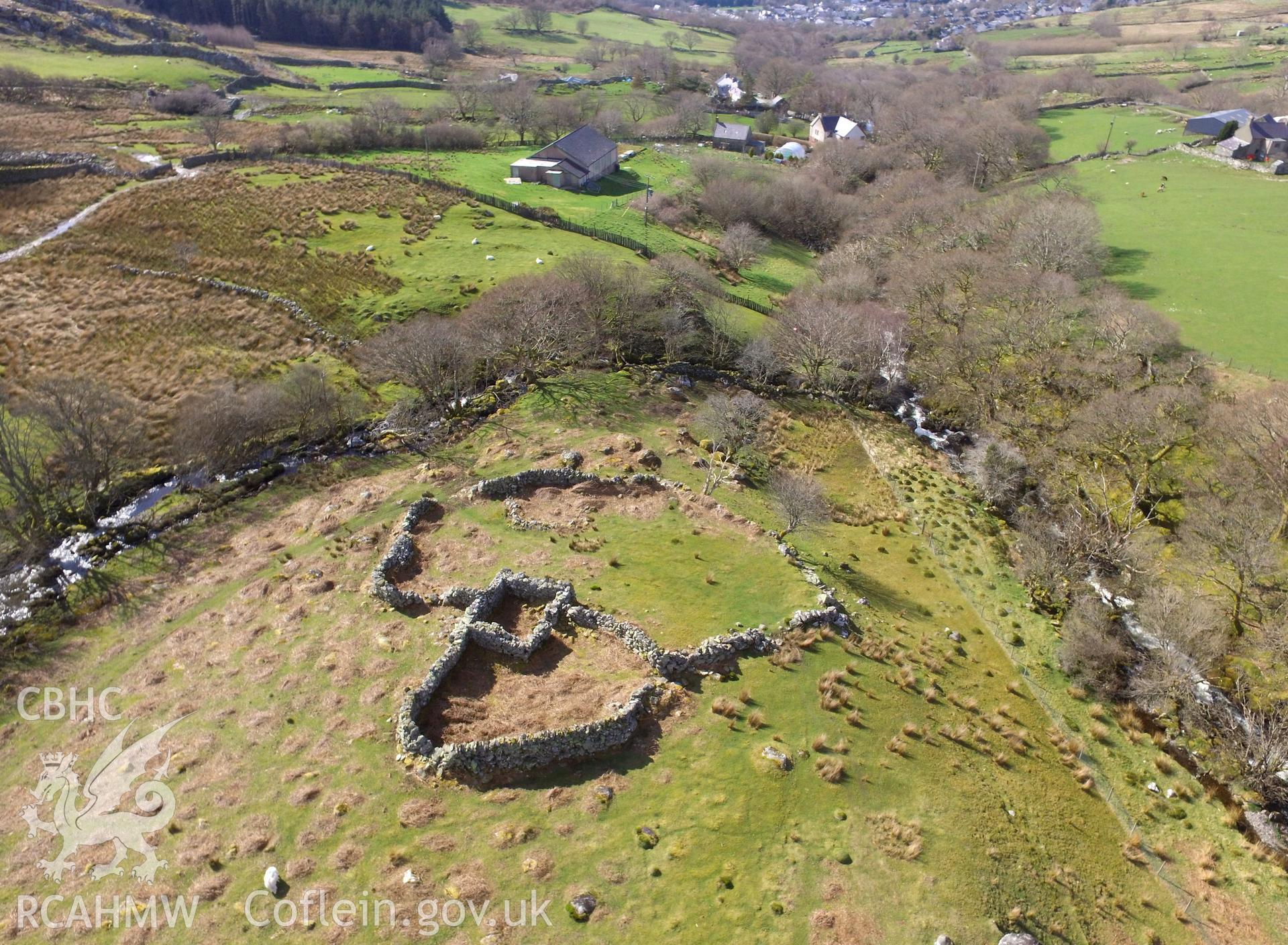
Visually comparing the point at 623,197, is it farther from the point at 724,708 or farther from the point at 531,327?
the point at 724,708

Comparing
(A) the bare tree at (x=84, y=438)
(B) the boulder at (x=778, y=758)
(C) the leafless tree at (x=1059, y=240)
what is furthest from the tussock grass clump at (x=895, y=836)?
(C) the leafless tree at (x=1059, y=240)

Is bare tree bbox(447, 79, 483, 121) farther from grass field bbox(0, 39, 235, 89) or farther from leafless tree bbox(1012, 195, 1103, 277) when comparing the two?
leafless tree bbox(1012, 195, 1103, 277)

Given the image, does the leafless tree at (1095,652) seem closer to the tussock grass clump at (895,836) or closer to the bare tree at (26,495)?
the tussock grass clump at (895,836)

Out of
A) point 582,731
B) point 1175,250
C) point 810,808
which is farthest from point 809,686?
point 1175,250

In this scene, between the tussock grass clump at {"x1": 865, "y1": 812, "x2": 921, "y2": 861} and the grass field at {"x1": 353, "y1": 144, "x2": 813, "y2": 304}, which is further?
the grass field at {"x1": 353, "y1": 144, "x2": 813, "y2": 304}

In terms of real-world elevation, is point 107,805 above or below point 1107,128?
below

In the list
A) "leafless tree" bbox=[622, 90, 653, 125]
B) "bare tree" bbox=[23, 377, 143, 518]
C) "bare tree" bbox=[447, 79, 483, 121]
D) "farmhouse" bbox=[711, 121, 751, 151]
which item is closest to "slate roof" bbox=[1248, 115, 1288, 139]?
"farmhouse" bbox=[711, 121, 751, 151]

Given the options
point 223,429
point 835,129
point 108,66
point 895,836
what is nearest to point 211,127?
point 108,66
